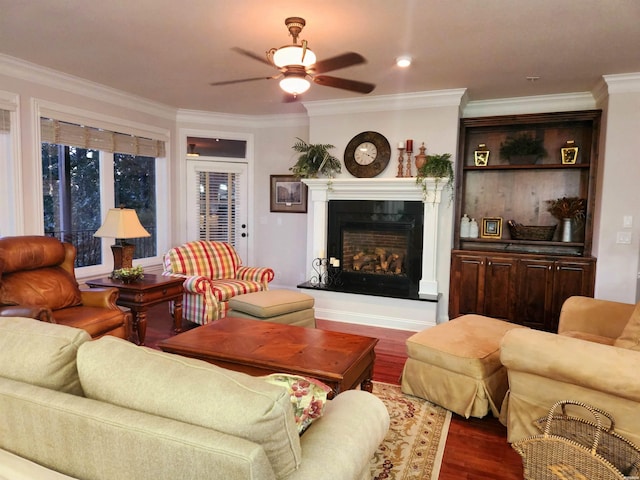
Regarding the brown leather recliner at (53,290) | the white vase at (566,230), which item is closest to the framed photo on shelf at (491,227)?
the white vase at (566,230)

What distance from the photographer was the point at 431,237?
4.67m

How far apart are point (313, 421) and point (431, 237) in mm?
3552

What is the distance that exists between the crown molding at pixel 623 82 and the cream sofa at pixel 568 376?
266 centimetres

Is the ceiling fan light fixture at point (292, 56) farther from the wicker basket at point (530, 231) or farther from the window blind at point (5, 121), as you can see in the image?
the wicker basket at point (530, 231)

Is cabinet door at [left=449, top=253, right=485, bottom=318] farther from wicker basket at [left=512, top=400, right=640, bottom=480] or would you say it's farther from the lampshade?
the lampshade

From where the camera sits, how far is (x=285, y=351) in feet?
8.43

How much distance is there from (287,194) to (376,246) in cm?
A: 167

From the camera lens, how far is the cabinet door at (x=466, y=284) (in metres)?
4.58

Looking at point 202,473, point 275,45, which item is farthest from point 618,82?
point 202,473

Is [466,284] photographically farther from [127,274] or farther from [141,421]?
[141,421]

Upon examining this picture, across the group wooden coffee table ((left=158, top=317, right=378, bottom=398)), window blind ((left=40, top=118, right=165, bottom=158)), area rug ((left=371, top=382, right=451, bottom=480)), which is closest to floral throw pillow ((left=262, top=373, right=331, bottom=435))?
wooden coffee table ((left=158, top=317, right=378, bottom=398))

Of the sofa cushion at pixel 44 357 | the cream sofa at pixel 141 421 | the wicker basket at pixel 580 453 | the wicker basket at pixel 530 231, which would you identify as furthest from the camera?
the wicker basket at pixel 530 231

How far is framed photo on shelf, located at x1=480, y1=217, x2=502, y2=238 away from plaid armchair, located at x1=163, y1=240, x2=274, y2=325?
2.58 meters

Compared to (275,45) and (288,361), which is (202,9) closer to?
(275,45)
